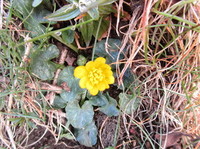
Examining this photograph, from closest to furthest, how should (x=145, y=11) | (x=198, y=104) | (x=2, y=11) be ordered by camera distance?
(x=145, y=11) → (x=2, y=11) → (x=198, y=104)

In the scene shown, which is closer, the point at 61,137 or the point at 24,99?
the point at 24,99

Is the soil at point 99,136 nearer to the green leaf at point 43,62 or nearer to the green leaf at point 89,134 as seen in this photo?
the green leaf at point 89,134

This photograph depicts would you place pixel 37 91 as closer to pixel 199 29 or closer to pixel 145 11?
pixel 145 11

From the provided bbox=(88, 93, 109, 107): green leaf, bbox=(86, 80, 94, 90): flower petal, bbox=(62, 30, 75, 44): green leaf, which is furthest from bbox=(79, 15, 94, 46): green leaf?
bbox=(88, 93, 109, 107): green leaf

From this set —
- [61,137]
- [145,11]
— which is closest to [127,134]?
[61,137]

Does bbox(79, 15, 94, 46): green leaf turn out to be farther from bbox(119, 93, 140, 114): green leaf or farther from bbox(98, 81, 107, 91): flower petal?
bbox(119, 93, 140, 114): green leaf

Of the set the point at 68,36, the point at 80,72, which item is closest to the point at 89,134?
the point at 80,72
